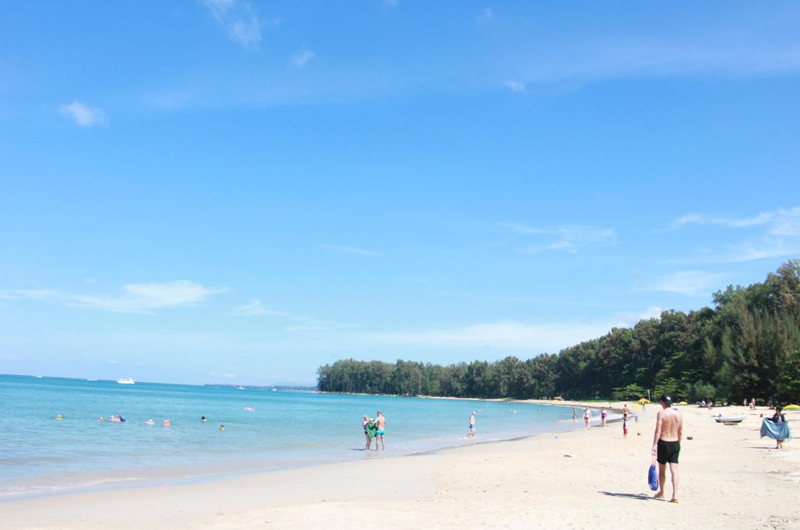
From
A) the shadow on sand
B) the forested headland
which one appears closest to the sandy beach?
the shadow on sand

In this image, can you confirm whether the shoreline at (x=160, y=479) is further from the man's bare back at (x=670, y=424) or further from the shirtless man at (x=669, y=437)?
the man's bare back at (x=670, y=424)

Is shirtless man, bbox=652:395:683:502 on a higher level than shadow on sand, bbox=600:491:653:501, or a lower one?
higher

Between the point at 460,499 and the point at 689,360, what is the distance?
8954 cm

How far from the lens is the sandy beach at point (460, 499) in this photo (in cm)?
1077

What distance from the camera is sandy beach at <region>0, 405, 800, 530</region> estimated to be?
1077 cm

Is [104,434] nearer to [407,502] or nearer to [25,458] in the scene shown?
[25,458]

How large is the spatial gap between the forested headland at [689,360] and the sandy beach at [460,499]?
44.6 m

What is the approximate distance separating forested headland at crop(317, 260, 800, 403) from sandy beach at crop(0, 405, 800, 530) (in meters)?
44.6

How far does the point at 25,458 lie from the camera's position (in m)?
21.9

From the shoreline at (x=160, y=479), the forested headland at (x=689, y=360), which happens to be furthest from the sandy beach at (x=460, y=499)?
the forested headland at (x=689, y=360)

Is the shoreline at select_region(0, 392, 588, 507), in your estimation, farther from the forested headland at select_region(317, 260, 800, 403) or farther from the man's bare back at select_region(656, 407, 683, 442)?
the forested headland at select_region(317, 260, 800, 403)

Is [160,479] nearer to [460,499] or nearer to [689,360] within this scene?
[460,499]

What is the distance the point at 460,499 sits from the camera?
13.4 meters

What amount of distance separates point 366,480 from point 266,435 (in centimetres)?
2115
